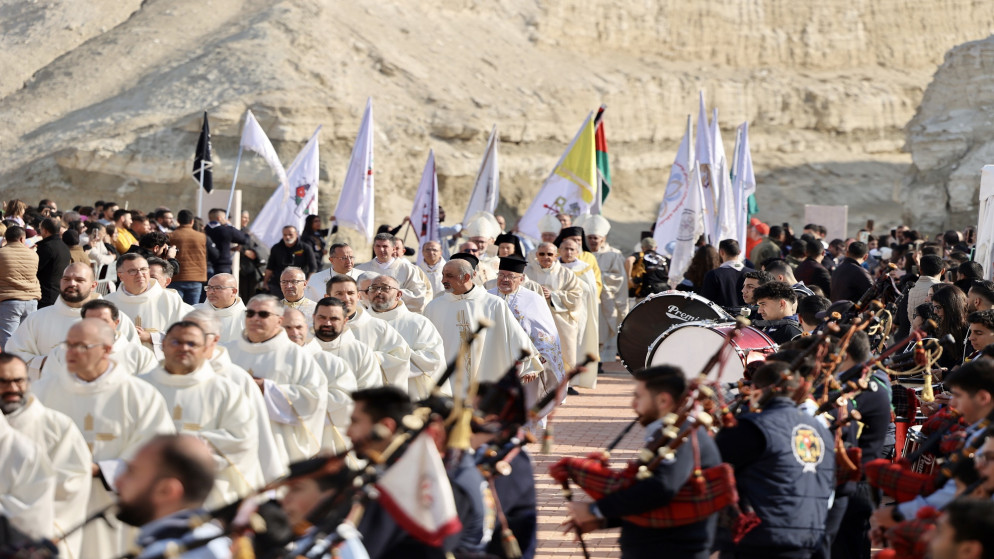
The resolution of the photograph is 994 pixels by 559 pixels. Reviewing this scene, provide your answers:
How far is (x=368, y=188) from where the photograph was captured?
1770 cm

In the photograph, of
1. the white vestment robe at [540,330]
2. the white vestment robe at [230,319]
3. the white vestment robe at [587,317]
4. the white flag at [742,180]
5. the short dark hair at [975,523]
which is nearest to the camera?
the short dark hair at [975,523]

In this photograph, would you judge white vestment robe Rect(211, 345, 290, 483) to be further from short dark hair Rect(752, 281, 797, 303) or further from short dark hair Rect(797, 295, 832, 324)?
short dark hair Rect(752, 281, 797, 303)

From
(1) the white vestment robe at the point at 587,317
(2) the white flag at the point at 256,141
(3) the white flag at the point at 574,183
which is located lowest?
(1) the white vestment robe at the point at 587,317

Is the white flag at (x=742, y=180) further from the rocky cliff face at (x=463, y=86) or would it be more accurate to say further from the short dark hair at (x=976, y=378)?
the short dark hair at (x=976, y=378)

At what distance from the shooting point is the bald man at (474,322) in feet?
34.4

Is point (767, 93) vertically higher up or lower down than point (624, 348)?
higher up

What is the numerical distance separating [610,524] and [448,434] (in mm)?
1151

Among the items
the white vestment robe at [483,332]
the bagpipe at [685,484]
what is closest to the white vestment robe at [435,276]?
the white vestment robe at [483,332]

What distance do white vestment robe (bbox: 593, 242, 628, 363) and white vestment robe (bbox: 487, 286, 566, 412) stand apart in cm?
477

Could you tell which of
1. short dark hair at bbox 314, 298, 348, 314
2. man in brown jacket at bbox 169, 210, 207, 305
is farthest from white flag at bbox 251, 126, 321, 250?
short dark hair at bbox 314, 298, 348, 314

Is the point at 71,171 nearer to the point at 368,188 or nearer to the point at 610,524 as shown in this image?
the point at 368,188

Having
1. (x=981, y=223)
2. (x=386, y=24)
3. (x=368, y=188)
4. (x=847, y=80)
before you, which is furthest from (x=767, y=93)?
(x=981, y=223)

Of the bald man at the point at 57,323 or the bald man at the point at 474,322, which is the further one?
the bald man at the point at 474,322

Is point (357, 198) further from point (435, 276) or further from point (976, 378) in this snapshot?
point (976, 378)
